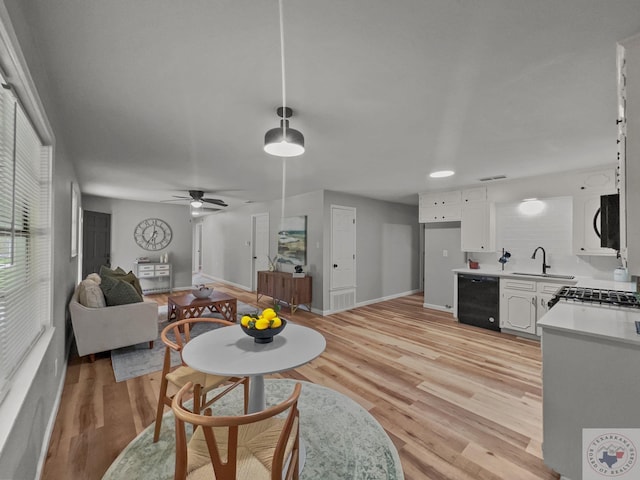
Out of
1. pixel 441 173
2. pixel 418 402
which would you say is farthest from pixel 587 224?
pixel 418 402

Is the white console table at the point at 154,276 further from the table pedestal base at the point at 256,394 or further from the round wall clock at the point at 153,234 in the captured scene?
the table pedestal base at the point at 256,394

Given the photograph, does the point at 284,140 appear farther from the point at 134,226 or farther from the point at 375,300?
the point at 134,226

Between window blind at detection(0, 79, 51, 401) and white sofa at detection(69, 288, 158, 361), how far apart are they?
126 cm

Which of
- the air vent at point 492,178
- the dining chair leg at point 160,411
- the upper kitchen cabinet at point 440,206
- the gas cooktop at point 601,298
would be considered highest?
the air vent at point 492,178

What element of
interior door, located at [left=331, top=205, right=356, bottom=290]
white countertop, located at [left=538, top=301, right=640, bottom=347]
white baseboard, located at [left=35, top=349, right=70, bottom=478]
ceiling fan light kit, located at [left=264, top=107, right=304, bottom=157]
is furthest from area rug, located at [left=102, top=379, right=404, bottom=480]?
interior door, located at [left=331, top=205, right=356, bottom=290]

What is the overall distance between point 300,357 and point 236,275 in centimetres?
692

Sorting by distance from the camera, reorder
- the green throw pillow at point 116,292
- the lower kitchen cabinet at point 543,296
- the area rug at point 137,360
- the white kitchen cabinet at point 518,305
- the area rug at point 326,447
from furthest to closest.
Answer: the white kitchen cabinet at point 518,305, the lower kitchen cabinet at point 543,296, the green throw pillow at point 116,292, the area rug at point 137,360, the area rug at point 326,447

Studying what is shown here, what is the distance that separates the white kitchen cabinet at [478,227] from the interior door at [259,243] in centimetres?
431

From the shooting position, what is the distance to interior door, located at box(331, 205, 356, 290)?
532 cm

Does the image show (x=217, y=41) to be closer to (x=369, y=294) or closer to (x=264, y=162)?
(x=264, y=162)

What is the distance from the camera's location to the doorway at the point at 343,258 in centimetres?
531

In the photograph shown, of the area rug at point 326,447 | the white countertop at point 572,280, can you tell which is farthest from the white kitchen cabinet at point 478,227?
the area rug at point 326,447

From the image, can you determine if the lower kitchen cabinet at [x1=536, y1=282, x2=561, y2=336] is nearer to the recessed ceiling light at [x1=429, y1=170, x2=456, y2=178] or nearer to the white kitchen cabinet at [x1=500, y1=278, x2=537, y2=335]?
the white kitchen cabinet at [x1=500, y1=278, x2=537, y2=335]

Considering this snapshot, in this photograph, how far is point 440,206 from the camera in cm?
523
